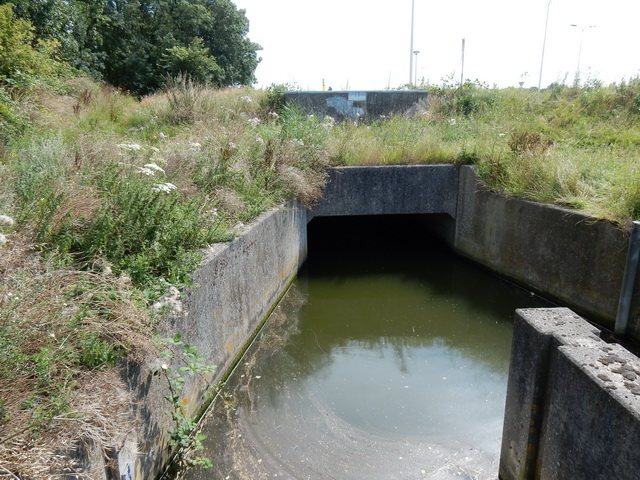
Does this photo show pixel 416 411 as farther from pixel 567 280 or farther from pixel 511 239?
pixel 511 239

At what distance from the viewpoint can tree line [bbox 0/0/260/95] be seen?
49.8 feet

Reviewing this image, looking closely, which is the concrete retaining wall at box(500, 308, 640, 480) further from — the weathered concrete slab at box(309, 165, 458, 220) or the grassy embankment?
the weathered concrete slab at box(309, 165, 458, 220)

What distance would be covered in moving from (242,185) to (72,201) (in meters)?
2.65

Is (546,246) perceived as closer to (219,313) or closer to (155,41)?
(219,313)

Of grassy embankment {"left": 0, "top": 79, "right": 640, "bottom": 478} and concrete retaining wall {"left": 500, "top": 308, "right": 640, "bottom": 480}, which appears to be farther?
grassy embankment {"left": 0, "top": 79, "right": 640, "bottom": 478}

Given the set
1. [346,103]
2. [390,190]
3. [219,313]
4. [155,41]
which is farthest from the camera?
[155,41]

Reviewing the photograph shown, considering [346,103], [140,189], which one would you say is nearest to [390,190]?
[346,103]

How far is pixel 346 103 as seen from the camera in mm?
10875

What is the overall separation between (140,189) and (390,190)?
499 cm

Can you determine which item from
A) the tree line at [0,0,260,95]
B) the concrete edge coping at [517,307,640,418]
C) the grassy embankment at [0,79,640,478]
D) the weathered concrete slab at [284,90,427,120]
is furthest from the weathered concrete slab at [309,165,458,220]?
the tree line at [0,0,260,95]

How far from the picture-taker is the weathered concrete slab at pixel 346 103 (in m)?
10.8

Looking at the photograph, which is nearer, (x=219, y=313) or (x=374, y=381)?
(x=219, y=313)

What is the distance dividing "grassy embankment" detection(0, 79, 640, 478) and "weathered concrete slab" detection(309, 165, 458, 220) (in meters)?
0.25

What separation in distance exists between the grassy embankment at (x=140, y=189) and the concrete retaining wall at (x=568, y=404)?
7.19ft
